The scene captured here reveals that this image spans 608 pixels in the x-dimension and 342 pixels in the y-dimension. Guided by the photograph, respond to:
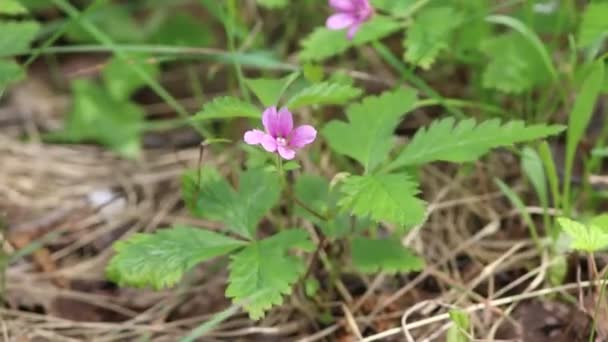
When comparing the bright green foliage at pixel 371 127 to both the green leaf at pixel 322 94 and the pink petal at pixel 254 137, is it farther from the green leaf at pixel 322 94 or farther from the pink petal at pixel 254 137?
the pink petal at pixel 254 137

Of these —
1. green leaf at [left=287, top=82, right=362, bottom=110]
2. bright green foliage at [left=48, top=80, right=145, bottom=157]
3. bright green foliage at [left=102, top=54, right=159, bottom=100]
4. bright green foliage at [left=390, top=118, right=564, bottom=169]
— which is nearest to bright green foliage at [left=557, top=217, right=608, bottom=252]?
bright green foliage at [left=390, top=118, right=564, bottom=169]

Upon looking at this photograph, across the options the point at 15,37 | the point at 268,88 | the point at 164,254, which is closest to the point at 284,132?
the point at 268,88

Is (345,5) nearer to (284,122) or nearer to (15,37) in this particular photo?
(284,122)

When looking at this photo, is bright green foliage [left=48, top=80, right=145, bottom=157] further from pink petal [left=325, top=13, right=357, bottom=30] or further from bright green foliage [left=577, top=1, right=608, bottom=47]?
bright green foliage [left=577, top=1, right=608, bottom=47]

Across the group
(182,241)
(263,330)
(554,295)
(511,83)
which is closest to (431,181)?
(511,83)

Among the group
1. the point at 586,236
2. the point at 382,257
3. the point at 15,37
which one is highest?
the point at 15,37

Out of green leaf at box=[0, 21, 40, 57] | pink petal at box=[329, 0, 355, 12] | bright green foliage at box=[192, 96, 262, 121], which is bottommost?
bright green foliage at box=[192, 96, 262, 121]

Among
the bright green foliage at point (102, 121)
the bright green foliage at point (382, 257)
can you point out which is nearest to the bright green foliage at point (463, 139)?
the bright green foliage at point (382, 257)
